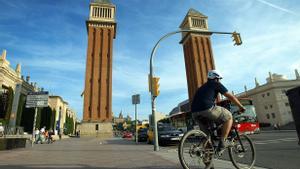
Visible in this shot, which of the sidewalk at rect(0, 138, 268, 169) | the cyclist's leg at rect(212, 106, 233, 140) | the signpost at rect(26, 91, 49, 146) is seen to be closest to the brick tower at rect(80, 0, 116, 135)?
the signpost at rect(26, 91, 49, 146)

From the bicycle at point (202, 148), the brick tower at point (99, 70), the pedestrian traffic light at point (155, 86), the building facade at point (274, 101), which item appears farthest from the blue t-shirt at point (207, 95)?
the building facade at point (274, 101)

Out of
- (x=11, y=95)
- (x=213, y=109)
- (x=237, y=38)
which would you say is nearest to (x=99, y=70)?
(x=11, y=95)

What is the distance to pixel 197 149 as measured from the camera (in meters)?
4.16

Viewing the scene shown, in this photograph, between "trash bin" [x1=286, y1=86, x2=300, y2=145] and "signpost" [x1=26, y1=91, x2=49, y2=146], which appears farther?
"signpost" [x1=26, y1=91, x2=49, y2=146]

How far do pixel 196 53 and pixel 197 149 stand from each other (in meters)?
74.8

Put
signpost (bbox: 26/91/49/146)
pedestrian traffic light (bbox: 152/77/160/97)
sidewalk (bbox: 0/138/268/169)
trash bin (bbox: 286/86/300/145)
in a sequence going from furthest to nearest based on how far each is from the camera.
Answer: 1. signpost (bbox: 26/91/49/146)
2. pedestrian traffic light (bbox: 152/77/160/97)
3. sidewalk (bbox: 0/138/268/169)
4. trash bin (bbox: 286/86/300/145)

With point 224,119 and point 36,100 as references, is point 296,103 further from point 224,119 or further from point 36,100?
point 36,100

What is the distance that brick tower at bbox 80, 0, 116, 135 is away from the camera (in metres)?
55.0

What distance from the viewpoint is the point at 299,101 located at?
16.0ft

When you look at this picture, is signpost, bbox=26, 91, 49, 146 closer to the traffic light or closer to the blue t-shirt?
the traffic light

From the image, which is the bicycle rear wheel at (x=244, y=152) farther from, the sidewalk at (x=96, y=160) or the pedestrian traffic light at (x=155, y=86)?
the pedestrian traffic light at (x=155, y=86)

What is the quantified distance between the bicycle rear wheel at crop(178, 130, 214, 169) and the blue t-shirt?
49cm

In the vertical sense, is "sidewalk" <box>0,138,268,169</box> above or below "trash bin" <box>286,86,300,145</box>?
below

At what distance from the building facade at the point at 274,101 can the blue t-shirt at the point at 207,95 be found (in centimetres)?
6186
